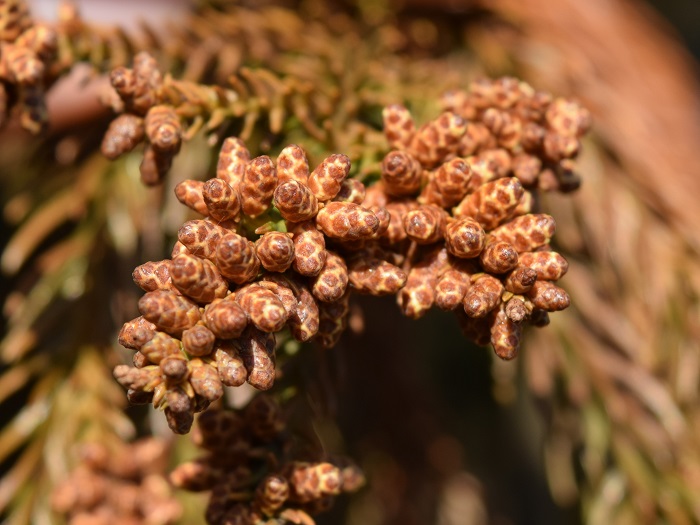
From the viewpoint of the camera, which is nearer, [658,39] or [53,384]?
[53,384]

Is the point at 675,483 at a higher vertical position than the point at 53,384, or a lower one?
higher

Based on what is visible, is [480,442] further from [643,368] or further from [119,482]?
[119,482]

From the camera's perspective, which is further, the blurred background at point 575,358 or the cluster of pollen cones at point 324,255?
the blurred background at point 575,358

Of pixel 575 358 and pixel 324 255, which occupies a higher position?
pixel 324 255

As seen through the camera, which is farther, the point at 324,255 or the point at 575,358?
the point at 575,358

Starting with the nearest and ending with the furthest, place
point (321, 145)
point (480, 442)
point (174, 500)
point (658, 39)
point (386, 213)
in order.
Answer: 1. point (386, 213)
2. point (321, 145)
3. point (174, 500)
4. point (480, 442)
5. point (658, 39)

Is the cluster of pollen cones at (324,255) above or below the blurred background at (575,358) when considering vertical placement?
above

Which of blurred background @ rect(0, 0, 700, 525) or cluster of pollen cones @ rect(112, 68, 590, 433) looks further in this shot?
blurred background @ rect(0, 0, 700, 525)

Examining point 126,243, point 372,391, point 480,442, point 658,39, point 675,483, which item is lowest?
point 480,442

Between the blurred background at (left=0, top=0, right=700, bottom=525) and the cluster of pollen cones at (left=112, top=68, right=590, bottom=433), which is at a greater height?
the cluster of pollen cones at (left=112, top=68, right=590, bottom=433)

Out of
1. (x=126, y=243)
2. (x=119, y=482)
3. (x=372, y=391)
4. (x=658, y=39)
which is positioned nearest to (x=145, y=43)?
(x=126, y=243)

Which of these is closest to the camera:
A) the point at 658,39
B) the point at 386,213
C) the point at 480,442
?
the point at 386,213
